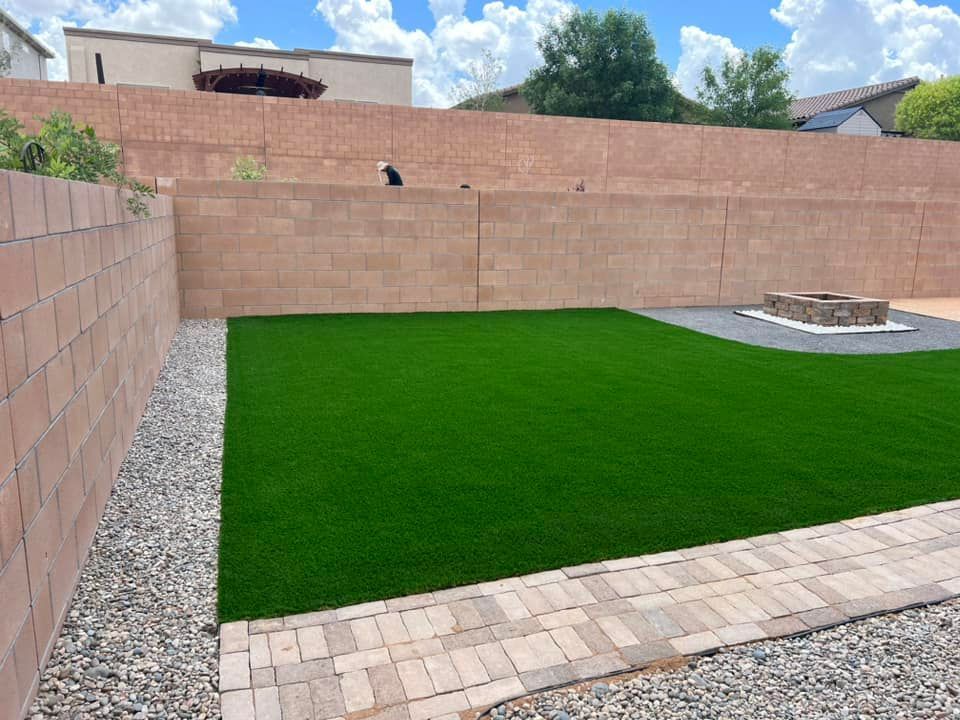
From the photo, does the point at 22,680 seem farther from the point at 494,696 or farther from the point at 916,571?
the point at 916,571

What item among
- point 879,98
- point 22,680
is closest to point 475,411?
point 22,680

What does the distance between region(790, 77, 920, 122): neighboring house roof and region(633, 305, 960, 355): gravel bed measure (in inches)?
1314

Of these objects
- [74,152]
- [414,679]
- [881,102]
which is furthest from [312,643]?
[881,102]

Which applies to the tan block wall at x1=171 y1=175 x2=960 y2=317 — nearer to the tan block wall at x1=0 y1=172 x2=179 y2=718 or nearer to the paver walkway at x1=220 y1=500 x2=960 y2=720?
the tan block wall at x1=0 y1=172 x2=179 y2=718

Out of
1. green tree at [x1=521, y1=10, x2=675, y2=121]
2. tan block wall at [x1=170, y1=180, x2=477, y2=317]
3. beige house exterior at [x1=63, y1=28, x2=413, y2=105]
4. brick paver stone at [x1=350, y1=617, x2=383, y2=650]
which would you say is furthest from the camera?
green tree at [x1=521, y1=10, x2=675, y2=121]

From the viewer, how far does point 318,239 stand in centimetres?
1015

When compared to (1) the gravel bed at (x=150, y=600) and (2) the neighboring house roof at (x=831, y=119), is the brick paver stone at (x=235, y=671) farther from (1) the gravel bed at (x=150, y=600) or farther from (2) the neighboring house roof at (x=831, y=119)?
(2) the neighboring house roof at (x=831, y=119)

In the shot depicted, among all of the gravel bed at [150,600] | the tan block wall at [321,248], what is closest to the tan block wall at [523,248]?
the tan block wall at [321,248]

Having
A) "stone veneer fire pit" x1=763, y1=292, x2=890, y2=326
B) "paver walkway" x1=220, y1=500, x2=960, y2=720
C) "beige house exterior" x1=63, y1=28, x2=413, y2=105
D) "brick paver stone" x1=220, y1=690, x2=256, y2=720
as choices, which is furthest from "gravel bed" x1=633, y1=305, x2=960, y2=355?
"beige house exterior" x1=63, y1=28, x2=413, y2=105

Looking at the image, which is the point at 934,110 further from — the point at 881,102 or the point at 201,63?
the point at 201,63

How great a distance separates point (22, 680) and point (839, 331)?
34.8 feet

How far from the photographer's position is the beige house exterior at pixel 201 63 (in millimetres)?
27656

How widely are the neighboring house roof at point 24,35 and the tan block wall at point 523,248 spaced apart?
29566 mm

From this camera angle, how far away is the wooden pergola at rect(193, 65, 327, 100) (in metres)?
17.6
